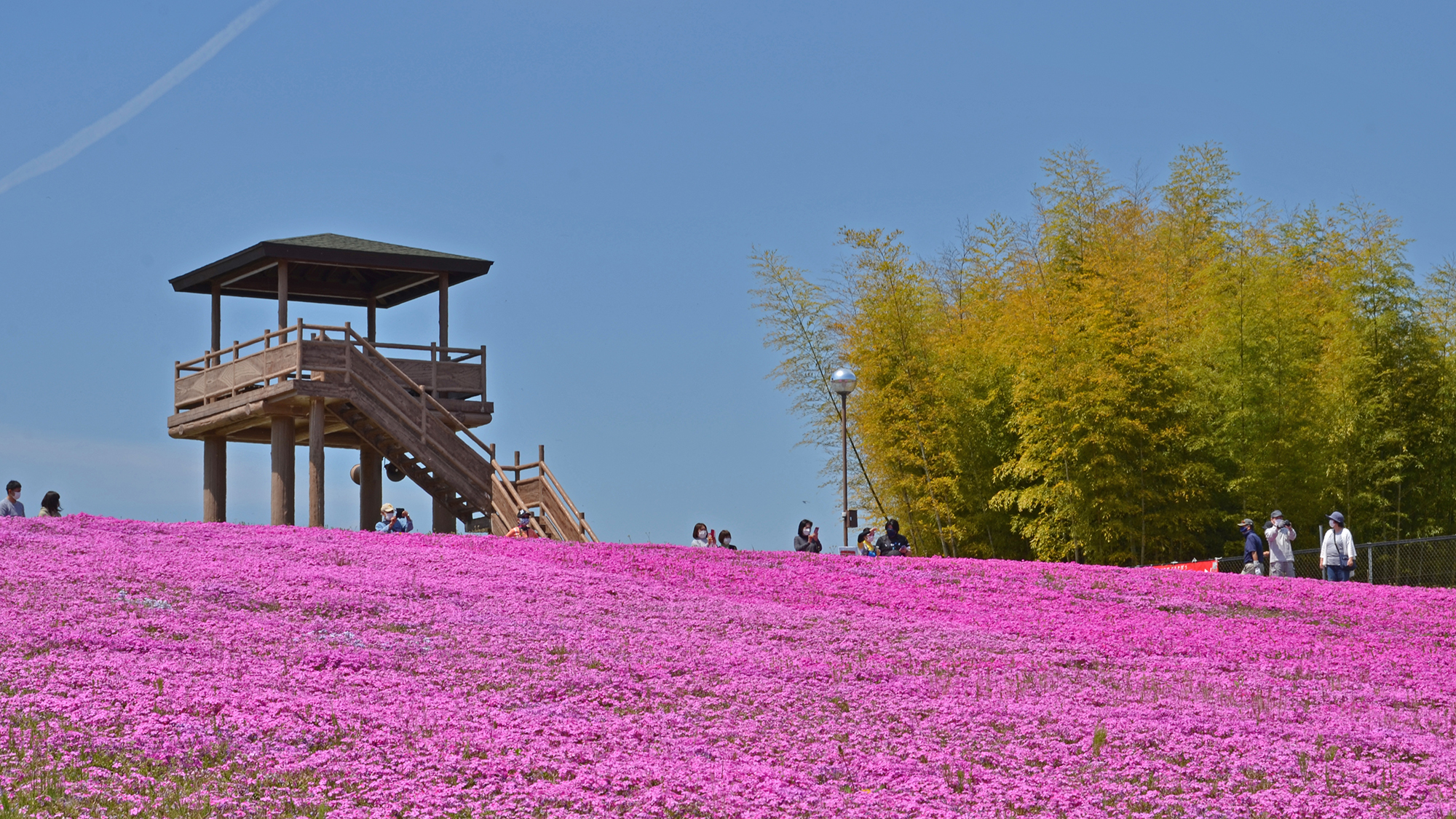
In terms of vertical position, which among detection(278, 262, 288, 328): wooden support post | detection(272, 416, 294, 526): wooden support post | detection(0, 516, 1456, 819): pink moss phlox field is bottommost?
detection(0, 516, 1456, 819): pink moss phlox field

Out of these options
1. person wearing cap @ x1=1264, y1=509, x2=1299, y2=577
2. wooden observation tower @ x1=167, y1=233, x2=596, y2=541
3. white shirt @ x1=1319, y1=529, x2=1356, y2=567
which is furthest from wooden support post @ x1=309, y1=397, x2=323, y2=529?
white shirt @ x1=1319, y1=529, x2=1356, y2=567

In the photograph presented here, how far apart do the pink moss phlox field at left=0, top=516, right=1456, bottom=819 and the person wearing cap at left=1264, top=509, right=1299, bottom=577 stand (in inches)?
141

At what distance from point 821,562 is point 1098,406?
26.5 feet

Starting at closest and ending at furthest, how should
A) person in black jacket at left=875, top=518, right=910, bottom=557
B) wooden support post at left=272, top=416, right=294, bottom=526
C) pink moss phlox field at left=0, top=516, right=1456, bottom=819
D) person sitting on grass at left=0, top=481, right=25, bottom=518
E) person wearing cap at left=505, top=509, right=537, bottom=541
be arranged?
pink moss phlox field at left=0, top=516, right=1456, bottom=819, person sitting on grass at left=0, top=481, right=25, bottom=518, person in black jacket at left=875, top=518, right=910, bottom=557, person wearing cap at left=505, top=509, right=537, bottom=541, wooden support post at left=272, top=416, right=294, bottom=526

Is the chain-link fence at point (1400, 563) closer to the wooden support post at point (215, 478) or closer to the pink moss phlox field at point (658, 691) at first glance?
the pink moss phlox field at point (658, 691)

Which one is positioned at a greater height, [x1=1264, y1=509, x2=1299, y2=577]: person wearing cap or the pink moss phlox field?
[x1=1264, y1=509, x2=1299, y2=577]: person wearing cap

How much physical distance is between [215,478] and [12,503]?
432 inches

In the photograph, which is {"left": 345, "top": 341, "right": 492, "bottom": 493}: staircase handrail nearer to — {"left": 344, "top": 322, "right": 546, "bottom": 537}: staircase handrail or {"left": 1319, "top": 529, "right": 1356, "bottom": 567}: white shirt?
{"left": 344, "top": 322, "right": 546, "bottom": 537}: staircase handrail

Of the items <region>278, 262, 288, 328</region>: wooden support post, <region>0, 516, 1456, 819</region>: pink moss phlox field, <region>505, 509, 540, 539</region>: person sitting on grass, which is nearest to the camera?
<region>0, 516, 1456, 819</region>: pink moss phlox field

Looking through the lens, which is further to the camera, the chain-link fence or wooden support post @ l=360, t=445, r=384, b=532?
wooden support post @ l=360, t=445, r=384, b=532

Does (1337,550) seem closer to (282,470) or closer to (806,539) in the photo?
(806,539)

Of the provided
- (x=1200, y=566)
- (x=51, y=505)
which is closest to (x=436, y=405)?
(x=51, y=505)

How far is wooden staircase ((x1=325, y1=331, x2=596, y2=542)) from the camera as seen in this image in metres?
26.8

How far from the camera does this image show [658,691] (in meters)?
11.8
